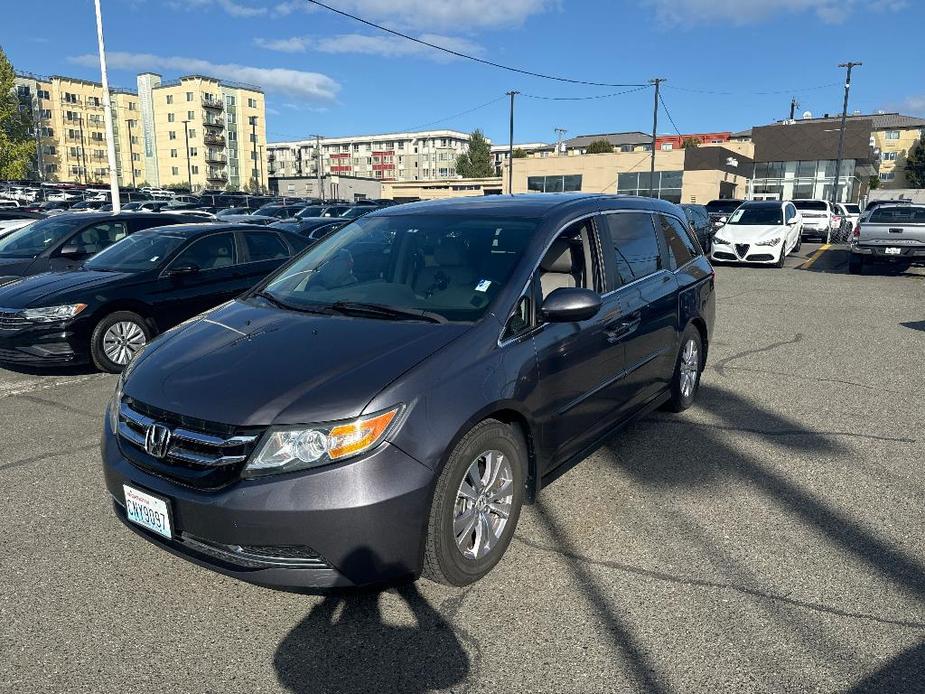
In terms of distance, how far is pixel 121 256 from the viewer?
734 cm

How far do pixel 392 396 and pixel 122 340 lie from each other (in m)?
5.17

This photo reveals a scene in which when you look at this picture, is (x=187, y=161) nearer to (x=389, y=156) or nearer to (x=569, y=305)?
(x=389, y=156)

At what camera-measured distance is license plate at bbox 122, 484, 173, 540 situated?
8.77 ft

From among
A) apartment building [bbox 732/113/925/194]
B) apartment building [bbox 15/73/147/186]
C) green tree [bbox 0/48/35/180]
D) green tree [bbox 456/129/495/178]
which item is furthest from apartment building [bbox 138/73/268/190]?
apartment building [bbox 732/113/925/194]

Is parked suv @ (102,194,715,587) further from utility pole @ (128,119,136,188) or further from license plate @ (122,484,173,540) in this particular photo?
utility pole @ (128,119,136,188)

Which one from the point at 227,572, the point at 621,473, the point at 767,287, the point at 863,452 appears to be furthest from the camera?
the point at 767,287

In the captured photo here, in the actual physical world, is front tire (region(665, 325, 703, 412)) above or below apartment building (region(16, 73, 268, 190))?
below

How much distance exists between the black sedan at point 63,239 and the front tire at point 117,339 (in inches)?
90.7

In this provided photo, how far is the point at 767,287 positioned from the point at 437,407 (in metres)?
11.8

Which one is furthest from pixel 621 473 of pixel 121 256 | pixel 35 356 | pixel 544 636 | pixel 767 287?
pixel 767 287

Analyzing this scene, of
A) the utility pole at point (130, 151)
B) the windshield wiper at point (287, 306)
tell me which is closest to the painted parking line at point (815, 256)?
the windshield wiper at point (287, 306)

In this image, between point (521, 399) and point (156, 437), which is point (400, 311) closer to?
point (521, 399)

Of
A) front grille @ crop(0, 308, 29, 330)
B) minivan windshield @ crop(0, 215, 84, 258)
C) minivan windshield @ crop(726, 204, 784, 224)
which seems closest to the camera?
front grille @ crop(0, 308, 29, 330)

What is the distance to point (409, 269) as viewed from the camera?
379 cm
